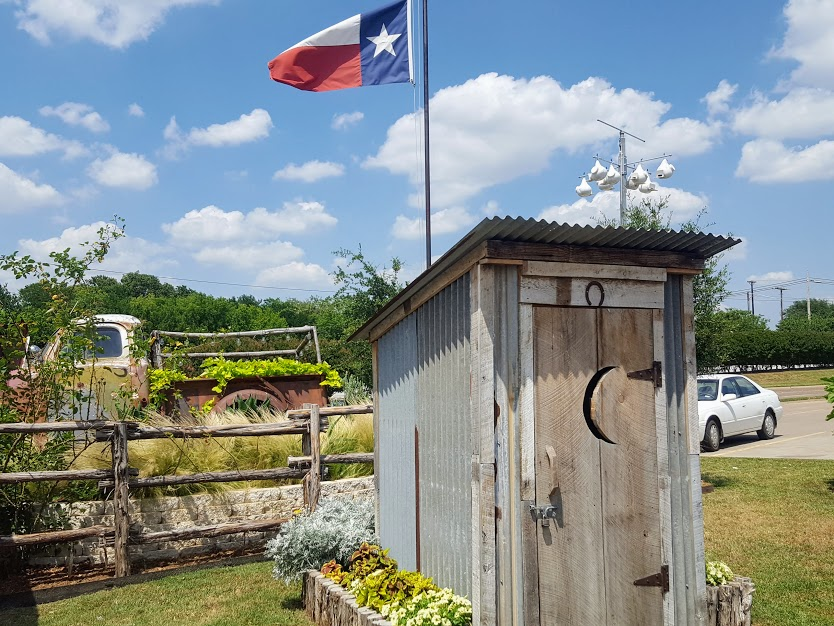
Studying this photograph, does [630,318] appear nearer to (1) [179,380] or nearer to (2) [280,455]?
(2) [280,455]

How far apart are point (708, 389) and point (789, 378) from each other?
28.2m

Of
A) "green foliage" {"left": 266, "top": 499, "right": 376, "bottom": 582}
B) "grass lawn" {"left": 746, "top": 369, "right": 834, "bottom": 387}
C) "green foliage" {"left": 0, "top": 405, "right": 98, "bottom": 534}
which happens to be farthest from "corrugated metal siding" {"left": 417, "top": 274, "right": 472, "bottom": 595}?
"grass lawn" {"left": 746, "top": 369, "right": 834, "bottom": 387}

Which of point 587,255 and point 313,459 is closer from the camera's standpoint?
point 587,255

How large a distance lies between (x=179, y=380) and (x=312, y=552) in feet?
15.1

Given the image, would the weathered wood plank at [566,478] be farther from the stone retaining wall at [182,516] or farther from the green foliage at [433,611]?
the stone retaining wall at [182,516]

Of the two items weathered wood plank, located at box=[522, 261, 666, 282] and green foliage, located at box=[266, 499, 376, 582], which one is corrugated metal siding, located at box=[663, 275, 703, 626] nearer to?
weathered wood plank, located at box=[522, 261, 666, 282]

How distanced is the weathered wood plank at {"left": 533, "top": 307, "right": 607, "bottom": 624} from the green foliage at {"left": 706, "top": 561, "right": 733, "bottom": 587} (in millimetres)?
1160

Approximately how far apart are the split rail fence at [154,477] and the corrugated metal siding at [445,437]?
3.49 meters

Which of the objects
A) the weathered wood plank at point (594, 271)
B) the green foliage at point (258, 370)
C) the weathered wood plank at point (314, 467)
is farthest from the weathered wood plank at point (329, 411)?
the weathered wood plank at point (594, 271)

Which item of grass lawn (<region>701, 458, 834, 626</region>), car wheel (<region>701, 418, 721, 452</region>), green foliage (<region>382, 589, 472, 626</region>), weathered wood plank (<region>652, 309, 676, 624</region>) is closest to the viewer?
green foliage (<region>382, 589, 472, 626</region>)

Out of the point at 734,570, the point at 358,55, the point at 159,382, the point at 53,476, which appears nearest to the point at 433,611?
the point at 734,570

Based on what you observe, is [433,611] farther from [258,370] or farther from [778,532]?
[258,370]

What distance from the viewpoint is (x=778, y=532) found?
330 inches

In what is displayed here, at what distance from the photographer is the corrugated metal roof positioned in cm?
429
